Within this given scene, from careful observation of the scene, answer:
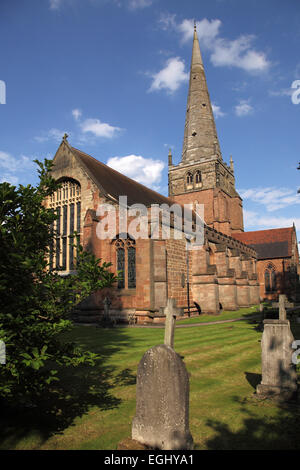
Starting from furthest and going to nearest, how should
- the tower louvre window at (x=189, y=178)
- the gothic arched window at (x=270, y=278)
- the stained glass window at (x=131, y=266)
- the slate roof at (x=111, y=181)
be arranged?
the tower louvre window at (x=189, y=178) < the gothic arched window at (x=270, y=278) < the slate roof at (x=111, y=181) < the stained glass window at (x=131, y=266)

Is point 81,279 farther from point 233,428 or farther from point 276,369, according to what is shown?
point 276,369

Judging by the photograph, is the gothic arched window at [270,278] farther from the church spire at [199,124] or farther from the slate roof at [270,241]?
the church spire at [199,124]

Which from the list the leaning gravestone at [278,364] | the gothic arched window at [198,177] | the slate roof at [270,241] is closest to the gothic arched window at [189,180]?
the gothic arched window at [198,177]

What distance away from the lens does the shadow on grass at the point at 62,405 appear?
4.59 m

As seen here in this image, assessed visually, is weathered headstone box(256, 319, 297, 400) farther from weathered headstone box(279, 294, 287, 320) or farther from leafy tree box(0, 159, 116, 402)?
leafy tree box(0, 159, 116, 402)

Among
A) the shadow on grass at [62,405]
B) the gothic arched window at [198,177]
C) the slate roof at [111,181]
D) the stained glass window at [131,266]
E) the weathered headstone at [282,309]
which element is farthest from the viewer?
the gothic arched window at [198,177]

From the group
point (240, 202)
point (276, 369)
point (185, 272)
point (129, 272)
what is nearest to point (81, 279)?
point (276, 369)

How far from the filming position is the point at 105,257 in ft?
67.7

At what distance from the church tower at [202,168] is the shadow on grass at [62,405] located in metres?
35.8

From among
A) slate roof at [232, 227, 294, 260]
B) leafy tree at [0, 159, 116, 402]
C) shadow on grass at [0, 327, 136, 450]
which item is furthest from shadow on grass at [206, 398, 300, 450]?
slate roof at [232, 227, 294, 260]

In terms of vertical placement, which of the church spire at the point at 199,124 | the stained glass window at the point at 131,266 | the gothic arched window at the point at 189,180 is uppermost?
the church spire at the point at 199,124

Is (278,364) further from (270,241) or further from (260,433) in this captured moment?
(270,241)

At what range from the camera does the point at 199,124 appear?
1788 inches
